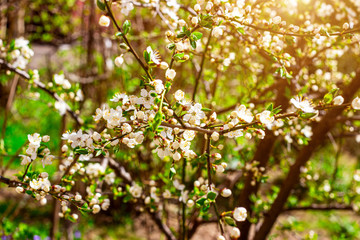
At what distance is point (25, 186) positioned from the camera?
1375 mm

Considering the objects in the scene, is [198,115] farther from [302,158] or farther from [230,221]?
[302,158]

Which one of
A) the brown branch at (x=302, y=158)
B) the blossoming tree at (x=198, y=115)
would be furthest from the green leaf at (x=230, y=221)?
the brown branch at (x=302, y=158)

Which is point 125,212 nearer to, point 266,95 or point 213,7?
point 266,95

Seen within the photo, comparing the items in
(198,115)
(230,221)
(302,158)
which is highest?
(302,158)

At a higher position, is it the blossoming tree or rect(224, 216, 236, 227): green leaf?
Result: the blossoming tree

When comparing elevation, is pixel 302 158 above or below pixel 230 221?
above

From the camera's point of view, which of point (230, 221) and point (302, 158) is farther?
point (302, 158)

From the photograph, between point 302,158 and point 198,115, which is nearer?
point 198,115

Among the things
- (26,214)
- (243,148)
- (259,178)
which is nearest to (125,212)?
(26,214)

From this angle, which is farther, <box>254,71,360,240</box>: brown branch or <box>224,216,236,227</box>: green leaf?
<box>254,71,360,240</box>: brown branch

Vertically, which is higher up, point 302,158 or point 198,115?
point 302,158

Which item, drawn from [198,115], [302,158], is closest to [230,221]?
[198,115]

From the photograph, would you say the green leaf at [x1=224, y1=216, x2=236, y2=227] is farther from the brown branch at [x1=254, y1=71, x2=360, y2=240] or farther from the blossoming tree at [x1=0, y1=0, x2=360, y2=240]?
the brown branch at [x1=254, y1=71, x2=360, y2=240]

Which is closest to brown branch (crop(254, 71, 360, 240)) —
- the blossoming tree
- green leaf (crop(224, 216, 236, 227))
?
the blossoming tree
